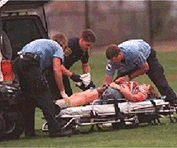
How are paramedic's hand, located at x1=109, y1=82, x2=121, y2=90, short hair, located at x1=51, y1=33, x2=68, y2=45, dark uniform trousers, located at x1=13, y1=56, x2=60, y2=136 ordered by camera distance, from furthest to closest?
short hair, located at x1=51, y1=33, x2=68, y2=45, paramedic's hand, located at x1=109, y1=82, x2=121, y2=90, dark uniform trousers, located at x1=13, y1=56, x2=60, y2=136

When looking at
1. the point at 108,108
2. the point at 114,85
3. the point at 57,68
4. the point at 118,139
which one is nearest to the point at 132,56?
the point at 114,85

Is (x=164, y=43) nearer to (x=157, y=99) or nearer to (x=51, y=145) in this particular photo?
(x=157, y=99)

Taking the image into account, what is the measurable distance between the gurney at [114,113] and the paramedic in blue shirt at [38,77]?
0.69 feet

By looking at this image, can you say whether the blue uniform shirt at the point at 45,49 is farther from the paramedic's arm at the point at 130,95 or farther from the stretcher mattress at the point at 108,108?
the paramedic's arm at the point at 130,95

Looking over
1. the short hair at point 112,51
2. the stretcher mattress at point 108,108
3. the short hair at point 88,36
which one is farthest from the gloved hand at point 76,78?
the stretcher mattress at point 108,108

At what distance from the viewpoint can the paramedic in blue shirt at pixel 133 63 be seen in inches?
470

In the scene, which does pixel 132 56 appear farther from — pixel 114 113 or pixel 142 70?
pixel 114 113

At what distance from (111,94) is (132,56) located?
683mm

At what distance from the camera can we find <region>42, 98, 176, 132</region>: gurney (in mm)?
11328

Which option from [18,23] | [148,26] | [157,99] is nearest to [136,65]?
[157,99]

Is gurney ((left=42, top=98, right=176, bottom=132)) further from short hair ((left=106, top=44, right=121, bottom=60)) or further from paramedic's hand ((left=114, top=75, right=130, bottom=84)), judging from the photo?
short hair ((left=106, top=44, right=121, bottom=60))

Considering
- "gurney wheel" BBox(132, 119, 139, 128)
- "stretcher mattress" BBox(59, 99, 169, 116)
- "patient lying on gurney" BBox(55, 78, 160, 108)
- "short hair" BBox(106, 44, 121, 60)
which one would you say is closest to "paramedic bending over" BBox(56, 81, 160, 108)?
"patient lying on gurney" BBox(55, 78, 160, 108)

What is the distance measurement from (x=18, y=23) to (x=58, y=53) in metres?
2.37

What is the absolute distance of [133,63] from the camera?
12195 millimetres
